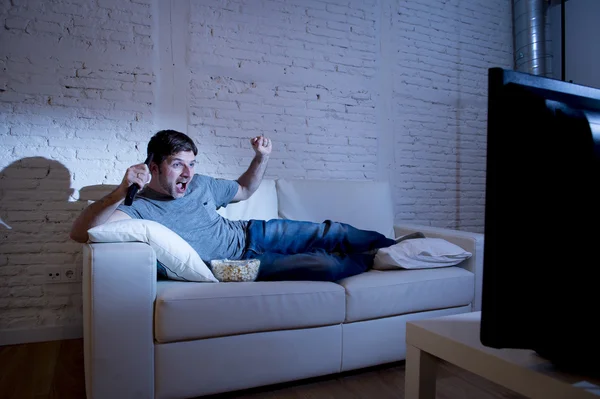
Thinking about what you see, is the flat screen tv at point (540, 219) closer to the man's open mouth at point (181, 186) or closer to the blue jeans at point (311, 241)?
the blue jeans at point (311, 241)

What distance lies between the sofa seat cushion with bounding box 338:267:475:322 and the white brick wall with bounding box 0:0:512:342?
1.24m

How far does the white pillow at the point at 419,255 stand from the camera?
198 cm

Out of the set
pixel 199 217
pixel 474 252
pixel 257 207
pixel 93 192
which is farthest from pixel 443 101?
pixel 93 192

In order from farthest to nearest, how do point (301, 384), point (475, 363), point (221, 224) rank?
point (221, 224), point (301, 384), point (475, 363)

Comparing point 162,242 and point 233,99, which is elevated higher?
point 233,99

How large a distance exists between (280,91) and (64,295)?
6.20ft

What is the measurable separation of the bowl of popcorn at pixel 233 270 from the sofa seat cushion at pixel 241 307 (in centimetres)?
6

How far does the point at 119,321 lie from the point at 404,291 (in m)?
1.21

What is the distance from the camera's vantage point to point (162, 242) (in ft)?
5.04

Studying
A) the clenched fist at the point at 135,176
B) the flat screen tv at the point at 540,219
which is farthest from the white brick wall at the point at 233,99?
the flat screen tv at the point at 540,219

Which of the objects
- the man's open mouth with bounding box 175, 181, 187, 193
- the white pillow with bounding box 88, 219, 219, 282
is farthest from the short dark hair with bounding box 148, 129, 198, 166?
the white pillow with bounding box 88, 219, 219, 282

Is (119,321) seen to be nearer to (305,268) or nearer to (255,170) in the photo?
(305,268)

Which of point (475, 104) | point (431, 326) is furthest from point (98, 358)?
point (475, 104)

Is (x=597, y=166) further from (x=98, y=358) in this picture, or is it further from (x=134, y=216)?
(x=134, y=216)
